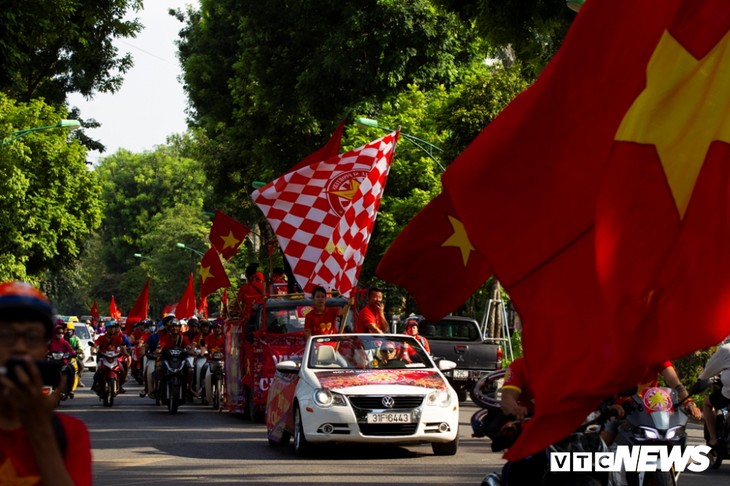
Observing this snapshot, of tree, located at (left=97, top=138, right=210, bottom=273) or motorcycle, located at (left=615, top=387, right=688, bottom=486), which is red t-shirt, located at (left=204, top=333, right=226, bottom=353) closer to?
motorcycle, located at (left=615, top=387, right=688, bottom=486)

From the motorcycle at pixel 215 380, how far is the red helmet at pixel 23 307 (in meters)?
23.6

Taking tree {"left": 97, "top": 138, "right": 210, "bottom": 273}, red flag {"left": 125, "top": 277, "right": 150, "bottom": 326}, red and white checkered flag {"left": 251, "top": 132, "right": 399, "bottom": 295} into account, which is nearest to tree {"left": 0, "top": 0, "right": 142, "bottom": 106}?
red and white checkered flag {"left": 251, "top": 132, "right": 399, "bottom": 295}

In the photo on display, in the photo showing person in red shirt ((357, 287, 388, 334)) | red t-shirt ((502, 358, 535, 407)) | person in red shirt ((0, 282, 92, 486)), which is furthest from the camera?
person in red shirt ((357, 287, 388, 334))

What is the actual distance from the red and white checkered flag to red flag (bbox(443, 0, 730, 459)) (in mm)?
12667

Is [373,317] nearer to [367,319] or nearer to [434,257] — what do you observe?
[367,319]

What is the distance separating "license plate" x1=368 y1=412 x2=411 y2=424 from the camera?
51.4ft

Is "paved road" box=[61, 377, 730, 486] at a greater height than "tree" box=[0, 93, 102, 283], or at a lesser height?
lesser

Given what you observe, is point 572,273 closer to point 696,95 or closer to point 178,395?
point 696,95

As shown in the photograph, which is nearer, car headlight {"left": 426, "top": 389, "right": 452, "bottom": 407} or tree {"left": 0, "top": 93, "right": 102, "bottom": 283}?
car headlight {"left": 426, "top": 389, "right": 452, "bottom": 407}

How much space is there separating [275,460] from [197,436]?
421cm

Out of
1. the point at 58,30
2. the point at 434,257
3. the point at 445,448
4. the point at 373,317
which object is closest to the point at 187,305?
the point at 58,30

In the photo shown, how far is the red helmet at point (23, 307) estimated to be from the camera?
399 cm

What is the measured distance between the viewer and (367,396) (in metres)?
15.7

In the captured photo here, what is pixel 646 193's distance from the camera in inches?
281
